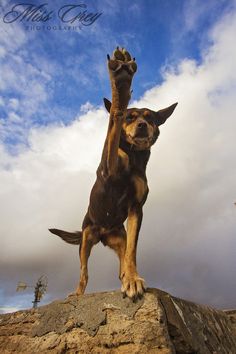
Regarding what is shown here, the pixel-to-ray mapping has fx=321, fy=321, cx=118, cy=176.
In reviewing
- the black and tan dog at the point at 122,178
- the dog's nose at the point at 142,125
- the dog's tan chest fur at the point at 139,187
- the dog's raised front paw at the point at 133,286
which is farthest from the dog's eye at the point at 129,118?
the dog's raised front paw at the point at 133,286

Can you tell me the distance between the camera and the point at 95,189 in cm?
419

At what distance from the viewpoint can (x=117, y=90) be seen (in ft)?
10.9

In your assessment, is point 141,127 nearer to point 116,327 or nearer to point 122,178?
point 122,178

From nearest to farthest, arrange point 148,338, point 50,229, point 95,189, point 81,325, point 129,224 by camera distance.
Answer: point 148,338
point 81,325
point 129,224
point 95,189
point 50,229

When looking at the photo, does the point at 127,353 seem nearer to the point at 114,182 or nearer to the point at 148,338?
the point at 148,338

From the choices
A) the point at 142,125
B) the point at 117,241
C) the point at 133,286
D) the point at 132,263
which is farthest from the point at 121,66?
the point at 117,241

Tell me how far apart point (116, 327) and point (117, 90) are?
2308 millimetres

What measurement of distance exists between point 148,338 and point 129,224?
133cm

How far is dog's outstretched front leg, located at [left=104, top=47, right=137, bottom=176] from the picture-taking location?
3189 mm

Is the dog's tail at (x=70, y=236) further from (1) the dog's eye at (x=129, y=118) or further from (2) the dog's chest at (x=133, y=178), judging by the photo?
(1) the dog's eye at (x=129, y=118)

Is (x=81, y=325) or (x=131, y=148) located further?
(x=131, y=148)

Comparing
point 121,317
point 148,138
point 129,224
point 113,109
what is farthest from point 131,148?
point 121,317

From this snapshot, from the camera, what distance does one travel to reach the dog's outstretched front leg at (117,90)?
3.19 m

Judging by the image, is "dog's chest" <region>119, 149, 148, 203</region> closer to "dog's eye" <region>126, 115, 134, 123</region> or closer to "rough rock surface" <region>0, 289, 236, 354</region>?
"dog's eye" <region>126, 115, 134, 123</region>
